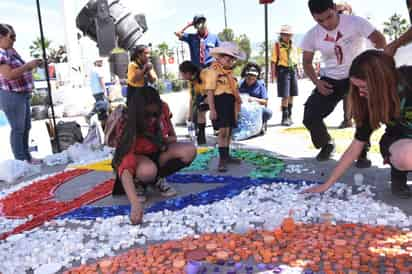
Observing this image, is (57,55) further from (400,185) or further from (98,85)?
(400,185)

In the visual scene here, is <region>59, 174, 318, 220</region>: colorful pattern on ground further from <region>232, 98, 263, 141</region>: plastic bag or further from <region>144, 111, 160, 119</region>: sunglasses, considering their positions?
<region>232, 98, 263, 141</region>: plastic bag

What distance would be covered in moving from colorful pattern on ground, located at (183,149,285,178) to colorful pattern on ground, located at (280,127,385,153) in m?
0.76

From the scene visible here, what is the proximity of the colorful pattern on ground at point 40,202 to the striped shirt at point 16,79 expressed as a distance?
1.13 meters

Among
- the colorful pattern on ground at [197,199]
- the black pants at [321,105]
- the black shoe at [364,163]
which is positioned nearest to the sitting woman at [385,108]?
the colorful pattern on ground at [197,199]

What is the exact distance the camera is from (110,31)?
63.6 feet

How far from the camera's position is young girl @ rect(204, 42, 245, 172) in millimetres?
3936

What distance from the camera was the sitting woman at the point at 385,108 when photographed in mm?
2400

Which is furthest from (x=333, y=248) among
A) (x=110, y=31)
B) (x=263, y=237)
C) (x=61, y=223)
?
(x=110, y=31)

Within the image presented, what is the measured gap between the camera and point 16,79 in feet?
15.1

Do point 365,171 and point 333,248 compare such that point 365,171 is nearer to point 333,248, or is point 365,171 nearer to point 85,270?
point 333,248

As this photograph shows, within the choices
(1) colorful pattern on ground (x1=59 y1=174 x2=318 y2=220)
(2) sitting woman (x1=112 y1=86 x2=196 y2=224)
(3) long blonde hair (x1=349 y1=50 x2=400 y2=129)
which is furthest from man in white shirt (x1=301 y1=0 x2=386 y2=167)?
(2) sitting woman (x1=112 y1=86 x2=196 y2=224)

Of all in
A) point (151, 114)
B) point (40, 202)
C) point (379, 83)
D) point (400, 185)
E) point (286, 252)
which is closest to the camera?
point (286, 252)

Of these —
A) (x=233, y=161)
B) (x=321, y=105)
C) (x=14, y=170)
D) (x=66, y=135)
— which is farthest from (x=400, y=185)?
(x=66, y=135)

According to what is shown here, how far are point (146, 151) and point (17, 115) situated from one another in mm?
2216
